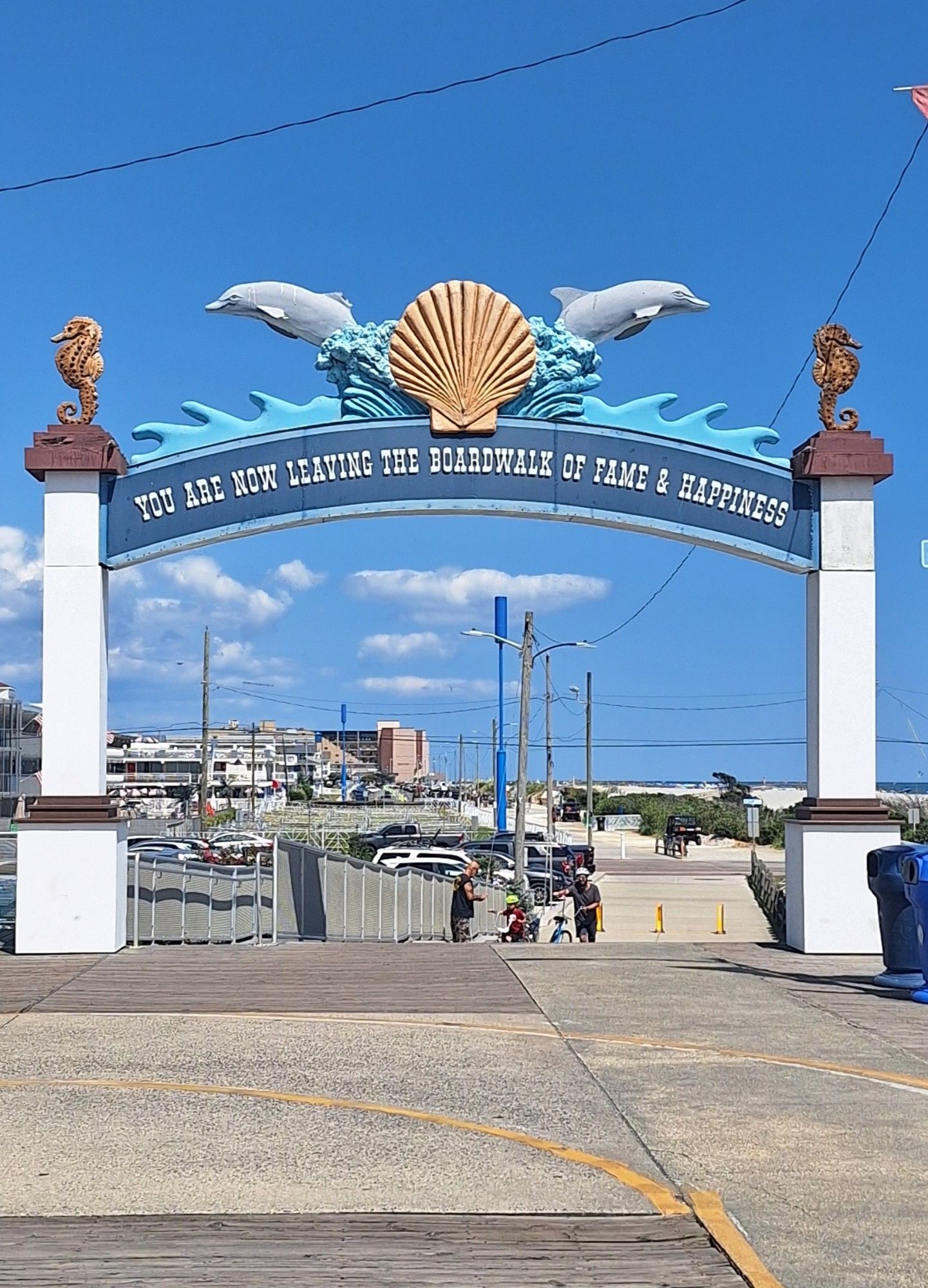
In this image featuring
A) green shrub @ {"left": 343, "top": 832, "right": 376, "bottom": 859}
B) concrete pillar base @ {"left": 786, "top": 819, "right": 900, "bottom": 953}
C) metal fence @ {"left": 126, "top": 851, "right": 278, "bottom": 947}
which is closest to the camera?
concrete pillar base @ {"left": 786, "top": 819, "right": 900, "bottom": 953}

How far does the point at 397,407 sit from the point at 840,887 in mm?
7014

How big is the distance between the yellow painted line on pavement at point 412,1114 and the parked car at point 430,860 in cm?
3268

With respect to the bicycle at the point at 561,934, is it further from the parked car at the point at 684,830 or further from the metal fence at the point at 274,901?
the parked car at the point at 684,830

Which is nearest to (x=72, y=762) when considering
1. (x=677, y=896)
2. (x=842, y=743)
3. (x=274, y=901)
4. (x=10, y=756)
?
(x=274, y=901)

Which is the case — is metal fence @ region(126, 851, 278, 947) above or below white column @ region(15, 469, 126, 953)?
below

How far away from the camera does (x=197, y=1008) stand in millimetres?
12000

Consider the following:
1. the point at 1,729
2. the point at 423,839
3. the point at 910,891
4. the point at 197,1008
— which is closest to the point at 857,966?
the point at 910,891

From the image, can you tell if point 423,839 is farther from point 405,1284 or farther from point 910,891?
point 405,1284

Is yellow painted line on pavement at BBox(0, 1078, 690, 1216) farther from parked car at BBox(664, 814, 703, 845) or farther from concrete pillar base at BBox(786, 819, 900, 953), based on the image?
parked car at BBox(664, 814, 703, 845)

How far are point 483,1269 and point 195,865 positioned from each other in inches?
535

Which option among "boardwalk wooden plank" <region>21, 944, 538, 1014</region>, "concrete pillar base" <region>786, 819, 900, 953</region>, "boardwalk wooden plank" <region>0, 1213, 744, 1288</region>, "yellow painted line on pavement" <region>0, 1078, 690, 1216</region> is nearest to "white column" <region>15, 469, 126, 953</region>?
"boardwalk wooden plank" <region>21, 944, 538, 1014</region>

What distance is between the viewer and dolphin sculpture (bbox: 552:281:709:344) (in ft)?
55.1

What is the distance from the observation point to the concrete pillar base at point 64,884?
1538 centimetres

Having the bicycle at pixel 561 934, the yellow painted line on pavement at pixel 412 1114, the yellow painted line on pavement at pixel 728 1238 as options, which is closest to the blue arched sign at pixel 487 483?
the yellow painted line on pavement at pixel 412 1114
